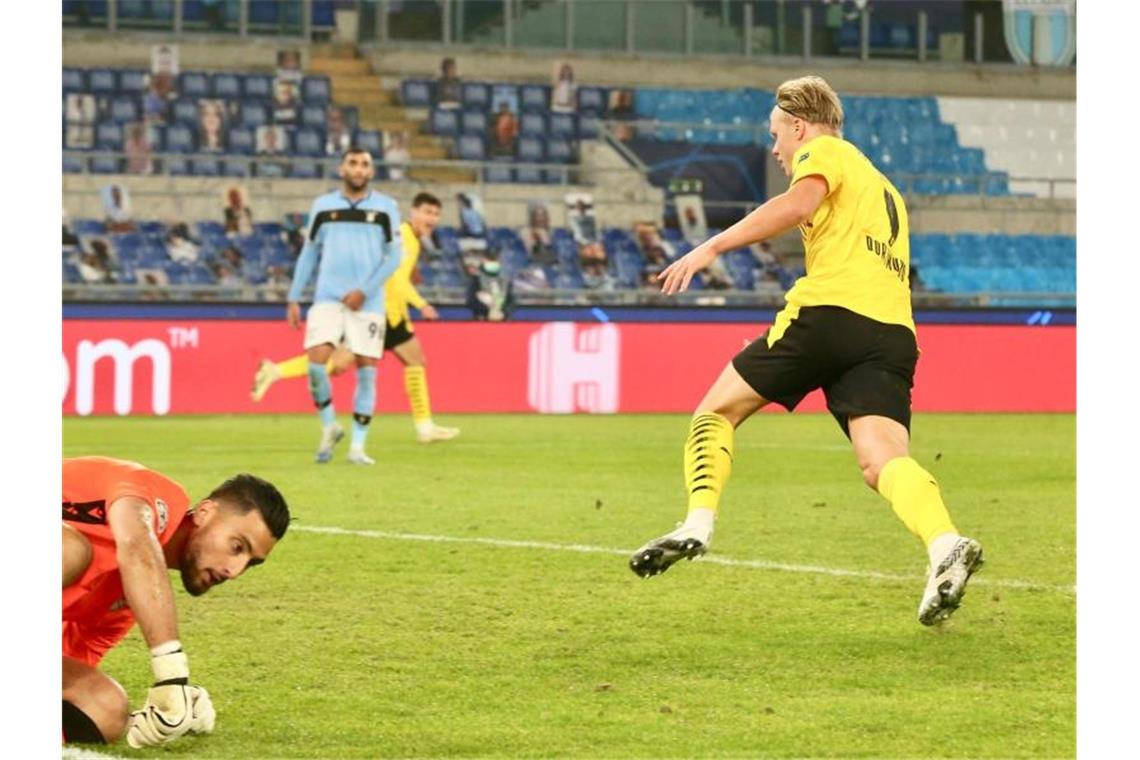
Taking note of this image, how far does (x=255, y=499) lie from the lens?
452cm

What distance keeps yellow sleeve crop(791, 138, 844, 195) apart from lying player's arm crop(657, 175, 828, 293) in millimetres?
20

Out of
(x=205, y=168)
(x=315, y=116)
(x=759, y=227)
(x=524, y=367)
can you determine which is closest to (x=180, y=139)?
(x=205, y=168)

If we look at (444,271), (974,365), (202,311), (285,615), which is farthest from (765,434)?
(285,615)

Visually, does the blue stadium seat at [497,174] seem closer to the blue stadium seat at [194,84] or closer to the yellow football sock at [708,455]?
the blue stadium seat at [194,84]

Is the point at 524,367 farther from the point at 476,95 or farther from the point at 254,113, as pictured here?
the point at 476,95

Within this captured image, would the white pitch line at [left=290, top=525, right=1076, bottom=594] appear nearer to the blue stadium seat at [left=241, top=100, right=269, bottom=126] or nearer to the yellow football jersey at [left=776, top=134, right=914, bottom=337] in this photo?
the yellow football jersey at [left=776, top=134, right=914, bottom=337]

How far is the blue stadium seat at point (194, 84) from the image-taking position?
90.3ft

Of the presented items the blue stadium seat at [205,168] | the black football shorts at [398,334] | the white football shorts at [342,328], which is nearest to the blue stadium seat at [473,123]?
the blue stadium seat at [205,168]

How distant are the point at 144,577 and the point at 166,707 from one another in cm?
29

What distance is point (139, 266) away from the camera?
79.8 ft

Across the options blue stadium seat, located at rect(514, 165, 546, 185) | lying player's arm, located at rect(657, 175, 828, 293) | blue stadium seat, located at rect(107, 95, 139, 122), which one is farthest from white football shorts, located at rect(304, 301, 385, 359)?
blue stadium seat, located at rect(514, 165, 546, 185)
